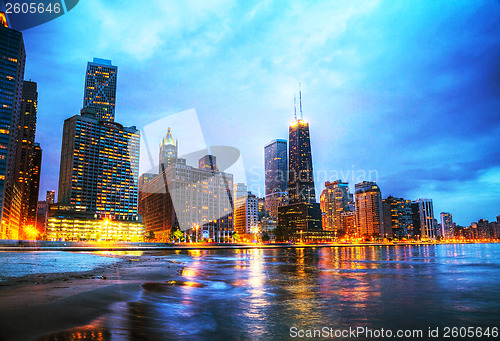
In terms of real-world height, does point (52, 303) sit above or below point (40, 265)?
above

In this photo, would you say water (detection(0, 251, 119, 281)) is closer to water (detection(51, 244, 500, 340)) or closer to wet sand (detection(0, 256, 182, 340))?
wet sand (detection(0, 256, 182, 340))

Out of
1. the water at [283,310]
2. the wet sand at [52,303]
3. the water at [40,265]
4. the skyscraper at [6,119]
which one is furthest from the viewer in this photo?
the skyscraper at [6,119]

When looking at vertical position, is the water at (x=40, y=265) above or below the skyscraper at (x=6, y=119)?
below

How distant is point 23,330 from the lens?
10.0 metres

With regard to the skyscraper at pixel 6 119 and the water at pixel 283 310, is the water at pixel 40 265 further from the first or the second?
the skyscraper at pixel 6 119

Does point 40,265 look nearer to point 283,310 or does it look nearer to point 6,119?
point 283,310

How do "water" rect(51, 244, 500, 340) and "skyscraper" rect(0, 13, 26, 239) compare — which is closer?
"water" rect(51, 244, 500, 340)

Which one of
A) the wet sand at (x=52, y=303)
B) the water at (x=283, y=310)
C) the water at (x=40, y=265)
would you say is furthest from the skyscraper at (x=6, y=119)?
the water at (x=283, y=310)

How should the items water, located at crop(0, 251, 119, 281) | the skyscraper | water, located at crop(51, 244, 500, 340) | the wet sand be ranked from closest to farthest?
the wet sand, water, located at crop(51, 244, 500, 340), water, located at crop(0, 251, 119, 281), the skyscraper

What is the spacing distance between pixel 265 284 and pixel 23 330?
50.4 feet

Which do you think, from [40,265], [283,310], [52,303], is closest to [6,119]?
[40,265]

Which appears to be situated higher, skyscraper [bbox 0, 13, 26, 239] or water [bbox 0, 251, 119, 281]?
skyscraper [bbox 0, 13, 26, 239]

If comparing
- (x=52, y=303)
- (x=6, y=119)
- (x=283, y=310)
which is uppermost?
(x=6, y=119)

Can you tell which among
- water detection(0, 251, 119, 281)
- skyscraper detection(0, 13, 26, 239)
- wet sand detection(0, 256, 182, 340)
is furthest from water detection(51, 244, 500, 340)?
skyscraper detection(0, 13, 26, 239)
